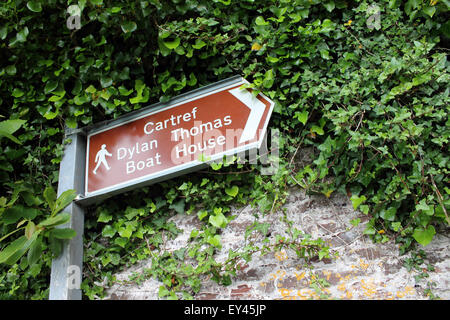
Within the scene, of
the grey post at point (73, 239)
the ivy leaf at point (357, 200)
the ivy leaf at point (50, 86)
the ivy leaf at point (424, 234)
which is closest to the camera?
the ivy leaf at point (424, 234)

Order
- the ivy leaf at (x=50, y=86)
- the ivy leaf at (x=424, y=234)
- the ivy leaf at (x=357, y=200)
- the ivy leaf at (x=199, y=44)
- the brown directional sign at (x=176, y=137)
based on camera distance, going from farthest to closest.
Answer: the ivy leaf at (x=50, y=86), the ivy leaf at (x=199, y=44), the brown directional sign at (x=176, y=137), the ivy leaf at (x=357, y=200), the ivy leaf at (x=424, y=234)

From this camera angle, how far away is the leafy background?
74.2 inches

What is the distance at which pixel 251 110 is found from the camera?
2.02 metres

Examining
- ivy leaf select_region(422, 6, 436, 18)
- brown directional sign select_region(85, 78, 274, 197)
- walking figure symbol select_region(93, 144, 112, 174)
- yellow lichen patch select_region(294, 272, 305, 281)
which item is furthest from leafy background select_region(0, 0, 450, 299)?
yellow lichen patch select_region(294, 272, 305, 281)

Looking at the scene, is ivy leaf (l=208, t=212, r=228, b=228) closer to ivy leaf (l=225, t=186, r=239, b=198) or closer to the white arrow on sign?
ivy leaf (l=225, t=186, r=239, b=198)

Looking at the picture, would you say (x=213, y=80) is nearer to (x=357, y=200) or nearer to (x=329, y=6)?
(x=329, y=6)

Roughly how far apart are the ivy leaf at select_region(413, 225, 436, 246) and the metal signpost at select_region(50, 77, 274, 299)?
87 centimetres

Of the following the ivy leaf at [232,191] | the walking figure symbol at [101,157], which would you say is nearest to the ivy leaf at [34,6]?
the walking figure symbol at [101,157]

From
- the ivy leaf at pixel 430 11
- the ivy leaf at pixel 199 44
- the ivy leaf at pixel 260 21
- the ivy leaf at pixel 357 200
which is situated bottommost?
the ivy leaf at pixel 357 200

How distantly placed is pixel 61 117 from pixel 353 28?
1.97 metres

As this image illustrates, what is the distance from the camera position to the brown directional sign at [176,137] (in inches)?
78.8

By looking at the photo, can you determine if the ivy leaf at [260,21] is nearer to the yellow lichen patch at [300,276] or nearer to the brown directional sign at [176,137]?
the brown directional sign at [176,137]

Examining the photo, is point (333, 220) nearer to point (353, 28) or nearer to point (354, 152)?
point (354, 152)

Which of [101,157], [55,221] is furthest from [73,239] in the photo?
[101,157]
